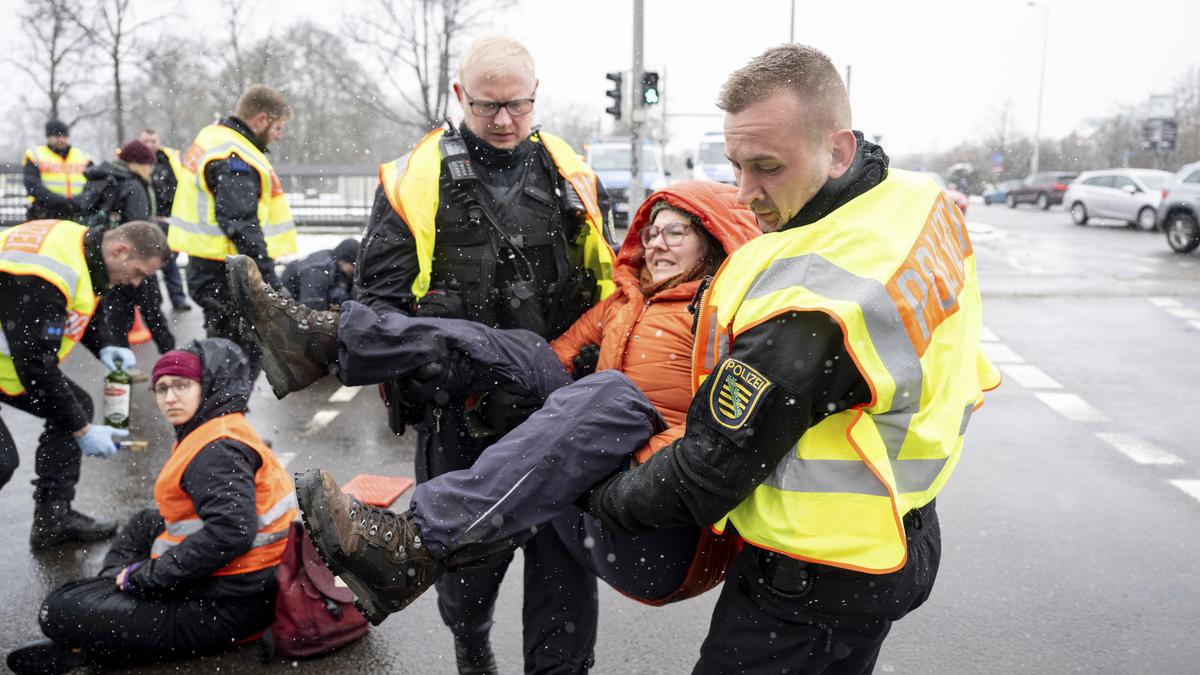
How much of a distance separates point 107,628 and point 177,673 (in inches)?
11.6

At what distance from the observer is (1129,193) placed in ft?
75.8

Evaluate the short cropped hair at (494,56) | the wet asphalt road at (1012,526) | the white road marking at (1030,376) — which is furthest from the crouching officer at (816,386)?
the white road marking at (1030,376)

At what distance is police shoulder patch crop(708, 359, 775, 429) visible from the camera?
166cm

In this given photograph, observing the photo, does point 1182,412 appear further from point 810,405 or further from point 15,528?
point 15,528

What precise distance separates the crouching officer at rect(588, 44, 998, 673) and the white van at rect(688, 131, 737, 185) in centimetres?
1989

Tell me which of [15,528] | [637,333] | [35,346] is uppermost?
[637,333]

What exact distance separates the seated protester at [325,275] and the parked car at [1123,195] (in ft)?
69.7

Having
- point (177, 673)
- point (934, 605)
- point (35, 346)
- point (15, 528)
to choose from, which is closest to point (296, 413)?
point (15, 528)

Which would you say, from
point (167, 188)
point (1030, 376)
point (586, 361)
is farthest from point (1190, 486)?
point (167, 188)

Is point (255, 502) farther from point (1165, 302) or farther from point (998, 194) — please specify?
point (998, 194)

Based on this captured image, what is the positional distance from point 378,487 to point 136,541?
1755 millimetres

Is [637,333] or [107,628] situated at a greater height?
[637,333]

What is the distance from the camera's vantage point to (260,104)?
605 centimetres

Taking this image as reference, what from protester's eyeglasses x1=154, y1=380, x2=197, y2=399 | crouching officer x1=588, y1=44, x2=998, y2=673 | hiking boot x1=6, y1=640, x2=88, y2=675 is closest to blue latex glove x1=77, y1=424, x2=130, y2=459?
protester's eyeglasses x1=154, y1=380, x2=197, y2=399
